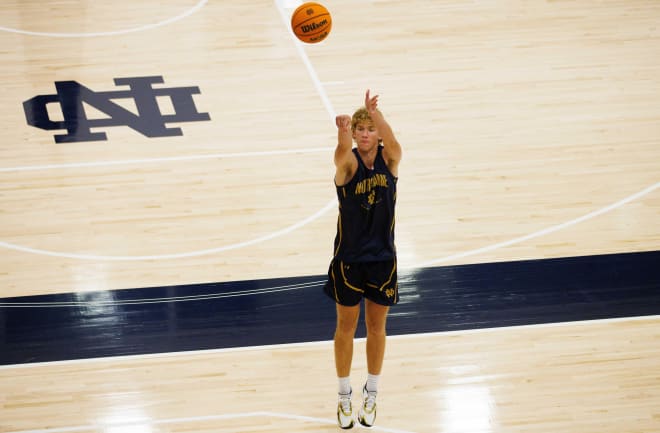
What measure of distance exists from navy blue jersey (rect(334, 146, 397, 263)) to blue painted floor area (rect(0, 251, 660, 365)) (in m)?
1.47

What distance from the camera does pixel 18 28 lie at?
37.3 feet

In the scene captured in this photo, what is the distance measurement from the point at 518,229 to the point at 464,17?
4748 millimetres

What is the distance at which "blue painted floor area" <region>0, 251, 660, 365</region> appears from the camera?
6.55m

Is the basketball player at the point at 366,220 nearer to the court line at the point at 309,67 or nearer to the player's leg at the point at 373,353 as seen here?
the player's leg at the point at 373,353

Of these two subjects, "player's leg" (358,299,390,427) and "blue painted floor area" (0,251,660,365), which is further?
"blue painted floor area" (0,251,660,365)

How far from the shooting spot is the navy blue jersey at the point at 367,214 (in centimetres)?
→ 517

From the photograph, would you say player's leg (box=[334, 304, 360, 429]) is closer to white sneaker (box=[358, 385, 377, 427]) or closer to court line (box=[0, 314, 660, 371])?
white sneaker (box=[358, 385, 377, 427])

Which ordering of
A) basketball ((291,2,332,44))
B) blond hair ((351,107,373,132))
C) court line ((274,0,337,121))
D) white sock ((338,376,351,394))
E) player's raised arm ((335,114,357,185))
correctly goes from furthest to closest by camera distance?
court line ((274,0,337,121)) < basketball ((291,2,332,44)) < white sock ((338,376,351,394)) < blond hair ((351,107,373,132)) < player's raised arm ((335,114,357,185))

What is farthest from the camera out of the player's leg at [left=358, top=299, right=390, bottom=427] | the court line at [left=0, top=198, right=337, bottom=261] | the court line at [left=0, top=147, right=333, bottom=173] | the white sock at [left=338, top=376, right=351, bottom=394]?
the court line at [left=0, top=147, right=333, bottom=173]

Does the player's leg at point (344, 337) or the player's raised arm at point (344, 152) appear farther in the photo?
the player's leg at point (344, 337)

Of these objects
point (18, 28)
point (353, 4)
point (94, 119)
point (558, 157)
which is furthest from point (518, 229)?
point (18, 28)

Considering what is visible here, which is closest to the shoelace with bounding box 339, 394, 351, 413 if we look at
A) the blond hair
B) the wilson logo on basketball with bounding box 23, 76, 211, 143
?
the blond hair

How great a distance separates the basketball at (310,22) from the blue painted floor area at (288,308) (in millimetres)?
2199

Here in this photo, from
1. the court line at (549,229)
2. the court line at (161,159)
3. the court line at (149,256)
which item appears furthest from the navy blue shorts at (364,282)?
the court line at (161,159)
